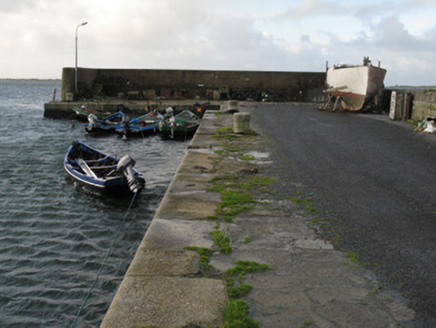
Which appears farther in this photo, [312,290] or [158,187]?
[158,187]

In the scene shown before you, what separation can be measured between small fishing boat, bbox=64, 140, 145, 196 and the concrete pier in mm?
4693

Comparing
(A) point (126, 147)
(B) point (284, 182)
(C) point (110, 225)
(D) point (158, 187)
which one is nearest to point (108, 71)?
(A) point (126, 147)

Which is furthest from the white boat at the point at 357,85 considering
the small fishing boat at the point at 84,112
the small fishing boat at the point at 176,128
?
the small fishing boat at the point at 84,112

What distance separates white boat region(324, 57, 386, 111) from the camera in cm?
2478

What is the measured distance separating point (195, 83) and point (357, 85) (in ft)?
54.8

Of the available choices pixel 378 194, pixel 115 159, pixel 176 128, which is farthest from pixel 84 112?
pixel 378 194

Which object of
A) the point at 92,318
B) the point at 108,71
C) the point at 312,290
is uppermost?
the point at 108,71

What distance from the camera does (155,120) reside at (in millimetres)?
26391

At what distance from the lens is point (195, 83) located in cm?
3884

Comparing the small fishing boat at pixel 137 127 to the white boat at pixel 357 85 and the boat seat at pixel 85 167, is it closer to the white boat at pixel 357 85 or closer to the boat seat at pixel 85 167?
the boat seat at pixel 85 167

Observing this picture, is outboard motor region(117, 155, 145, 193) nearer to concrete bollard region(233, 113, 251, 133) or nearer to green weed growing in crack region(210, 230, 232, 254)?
concrete bollard region(233, 113, 251, 133)

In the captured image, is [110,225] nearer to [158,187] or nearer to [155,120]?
[158,187]

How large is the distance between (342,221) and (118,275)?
367cm

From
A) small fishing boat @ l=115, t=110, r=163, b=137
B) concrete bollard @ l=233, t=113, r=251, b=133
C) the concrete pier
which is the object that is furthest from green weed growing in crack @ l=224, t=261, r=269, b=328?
small fishing boat @ l=115, t=110, r=163, b=137
